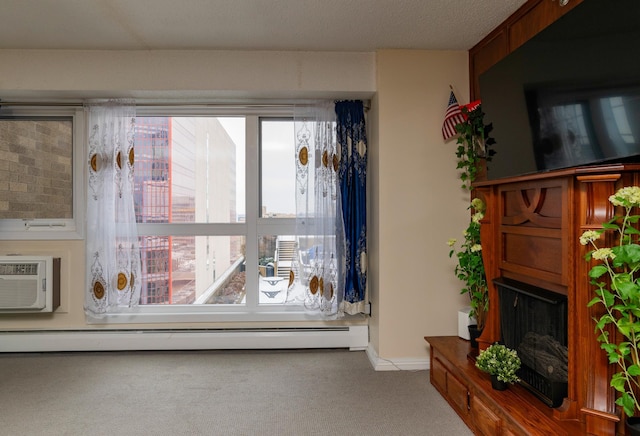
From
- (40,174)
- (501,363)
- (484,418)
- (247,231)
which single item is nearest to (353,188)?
(247,231)

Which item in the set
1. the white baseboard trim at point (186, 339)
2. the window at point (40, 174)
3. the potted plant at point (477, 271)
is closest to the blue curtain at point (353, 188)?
the white baseboard trim at point (186, 339)

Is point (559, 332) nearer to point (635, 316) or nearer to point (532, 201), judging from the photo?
point (635, 316)

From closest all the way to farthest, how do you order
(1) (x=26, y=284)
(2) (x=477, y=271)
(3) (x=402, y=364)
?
1. (2) (x=477, y=271)
2. (3) (x=402, y=364)
3. (1) (x=26, y=284)

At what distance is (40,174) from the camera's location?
11.5 ft

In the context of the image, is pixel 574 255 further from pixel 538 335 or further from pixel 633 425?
pixel 633 425

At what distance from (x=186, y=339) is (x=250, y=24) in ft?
8.36

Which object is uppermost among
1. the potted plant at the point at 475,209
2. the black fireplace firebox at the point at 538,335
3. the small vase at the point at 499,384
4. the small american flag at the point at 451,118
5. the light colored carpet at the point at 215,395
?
the small american flag at the point at 451,118

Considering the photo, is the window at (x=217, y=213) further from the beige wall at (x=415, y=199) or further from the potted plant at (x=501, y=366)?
the potted plant at (x=501, y=366)

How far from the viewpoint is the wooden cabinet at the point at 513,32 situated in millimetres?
2184

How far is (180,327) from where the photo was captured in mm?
3510

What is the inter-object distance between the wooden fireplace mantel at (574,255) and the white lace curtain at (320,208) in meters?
1.48

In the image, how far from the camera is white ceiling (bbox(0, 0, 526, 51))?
7.95 feet

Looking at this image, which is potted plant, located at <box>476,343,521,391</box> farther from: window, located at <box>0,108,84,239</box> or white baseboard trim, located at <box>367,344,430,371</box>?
window, located at <box>0,108,84,239</box>

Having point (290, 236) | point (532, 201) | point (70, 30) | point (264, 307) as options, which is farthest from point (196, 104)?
point (532, 201)
